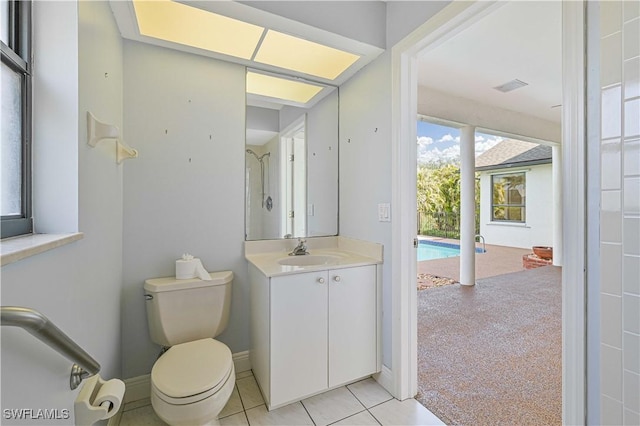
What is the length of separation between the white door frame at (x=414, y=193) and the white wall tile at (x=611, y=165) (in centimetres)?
7

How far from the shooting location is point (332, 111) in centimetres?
249

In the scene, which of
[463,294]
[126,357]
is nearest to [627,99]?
[126,357]

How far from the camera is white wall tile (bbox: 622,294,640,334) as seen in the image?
84 centimetres

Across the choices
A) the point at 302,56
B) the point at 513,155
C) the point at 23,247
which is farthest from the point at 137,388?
the point at 513,155

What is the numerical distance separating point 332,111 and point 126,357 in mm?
2408

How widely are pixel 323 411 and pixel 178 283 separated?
1190 millimetres

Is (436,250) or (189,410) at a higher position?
(189,410)

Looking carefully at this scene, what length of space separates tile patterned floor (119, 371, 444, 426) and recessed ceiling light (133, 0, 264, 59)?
2.36m

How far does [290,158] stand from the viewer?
243 cm

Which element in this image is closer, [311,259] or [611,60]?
[611,60]

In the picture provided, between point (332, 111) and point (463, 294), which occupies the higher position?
point (332, 111)

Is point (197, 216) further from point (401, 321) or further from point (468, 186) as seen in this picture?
point (468, 186)

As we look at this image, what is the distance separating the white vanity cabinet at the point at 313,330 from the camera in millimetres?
1628

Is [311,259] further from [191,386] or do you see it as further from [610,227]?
[610,227]
